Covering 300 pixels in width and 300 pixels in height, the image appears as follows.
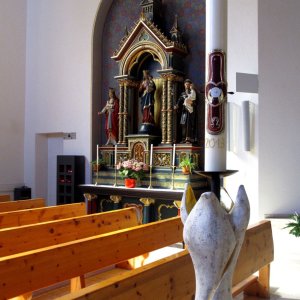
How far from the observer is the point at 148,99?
6.48 meters

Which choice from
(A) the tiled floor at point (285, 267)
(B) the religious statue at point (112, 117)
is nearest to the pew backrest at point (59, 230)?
(A) the tiled floor at point (285, 267)

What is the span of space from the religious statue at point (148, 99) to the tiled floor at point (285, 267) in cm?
266

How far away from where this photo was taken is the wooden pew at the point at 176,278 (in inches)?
61.5

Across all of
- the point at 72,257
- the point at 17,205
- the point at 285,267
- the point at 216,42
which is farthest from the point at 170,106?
the point at 216,42

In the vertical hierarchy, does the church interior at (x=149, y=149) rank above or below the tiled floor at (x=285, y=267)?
above

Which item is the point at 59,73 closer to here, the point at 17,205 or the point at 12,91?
the point at 12,91

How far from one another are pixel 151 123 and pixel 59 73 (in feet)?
8.61

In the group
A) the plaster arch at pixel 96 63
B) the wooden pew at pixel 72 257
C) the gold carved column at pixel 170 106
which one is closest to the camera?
the wooden pew at pixel 72 257

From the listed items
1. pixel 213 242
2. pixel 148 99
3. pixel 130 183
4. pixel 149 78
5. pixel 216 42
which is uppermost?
pixel 149 78

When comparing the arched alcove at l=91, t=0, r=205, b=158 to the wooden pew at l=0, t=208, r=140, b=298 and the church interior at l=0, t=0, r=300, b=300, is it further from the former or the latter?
the wooden pew at l=0, t=208, r=140, b=298

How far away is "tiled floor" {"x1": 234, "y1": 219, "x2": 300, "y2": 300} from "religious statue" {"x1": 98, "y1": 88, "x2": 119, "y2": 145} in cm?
325

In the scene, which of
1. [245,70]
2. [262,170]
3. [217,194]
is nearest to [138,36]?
[245,70]

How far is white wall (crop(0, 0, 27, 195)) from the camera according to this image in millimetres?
8016

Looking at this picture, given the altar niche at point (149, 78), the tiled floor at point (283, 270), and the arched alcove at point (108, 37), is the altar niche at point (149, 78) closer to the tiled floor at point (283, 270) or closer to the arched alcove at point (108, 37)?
the arched alcove at point (108, 37)
